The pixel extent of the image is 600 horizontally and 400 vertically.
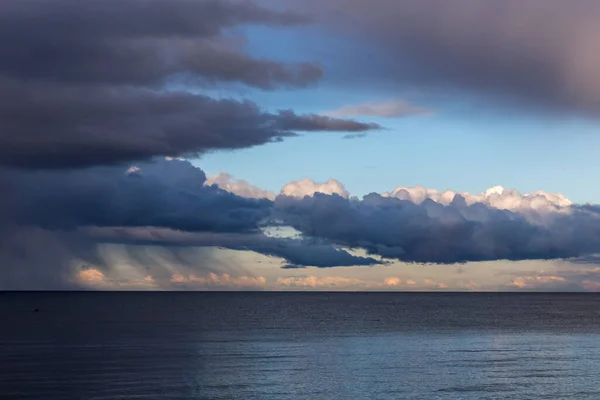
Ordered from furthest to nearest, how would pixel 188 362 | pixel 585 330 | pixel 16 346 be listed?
pixel 585 330
pixel 16 346
pixel 188 362

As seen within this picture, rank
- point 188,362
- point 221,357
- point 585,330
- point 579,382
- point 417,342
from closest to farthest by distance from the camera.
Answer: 1. point 579,382
2. point 188,362
3. point 221,357
4. point 417,342
5. point 585,330

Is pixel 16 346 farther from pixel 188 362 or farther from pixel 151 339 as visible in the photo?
pixel 188 362

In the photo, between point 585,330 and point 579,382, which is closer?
point 579,382

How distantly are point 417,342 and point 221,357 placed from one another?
4175cm

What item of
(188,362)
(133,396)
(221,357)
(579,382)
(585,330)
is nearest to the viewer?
(133,396)

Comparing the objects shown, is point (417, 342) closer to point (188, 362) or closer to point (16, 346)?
point (188, 362)

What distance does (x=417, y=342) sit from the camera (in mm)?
128250

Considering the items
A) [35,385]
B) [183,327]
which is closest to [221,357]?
[35,385]

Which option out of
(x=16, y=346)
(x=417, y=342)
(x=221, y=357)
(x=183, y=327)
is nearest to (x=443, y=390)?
(x=221, y=357)

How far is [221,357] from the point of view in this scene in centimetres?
10069

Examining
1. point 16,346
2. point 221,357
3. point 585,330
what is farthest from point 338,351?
point 585,330

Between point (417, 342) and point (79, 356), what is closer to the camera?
point (79, 356)

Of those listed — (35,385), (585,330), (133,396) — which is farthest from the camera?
(585,330)

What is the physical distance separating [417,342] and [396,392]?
2246 inches
